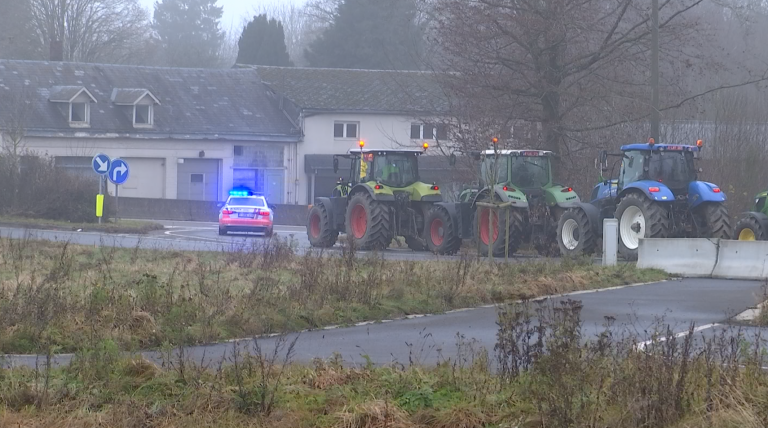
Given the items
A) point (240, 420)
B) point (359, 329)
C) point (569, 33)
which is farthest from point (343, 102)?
point (240, 420)

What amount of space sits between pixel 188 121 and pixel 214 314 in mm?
45834

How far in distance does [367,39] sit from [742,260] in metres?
54.3

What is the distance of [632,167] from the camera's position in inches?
981

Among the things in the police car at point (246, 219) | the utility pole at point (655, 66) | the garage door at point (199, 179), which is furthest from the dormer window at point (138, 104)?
the utility pole at point (655, 66)

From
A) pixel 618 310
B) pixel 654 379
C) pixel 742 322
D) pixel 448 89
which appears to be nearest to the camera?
pixel 654 379

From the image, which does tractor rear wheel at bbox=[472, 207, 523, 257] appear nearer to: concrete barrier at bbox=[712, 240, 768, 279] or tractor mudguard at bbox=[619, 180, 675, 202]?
tractor mudguard at bbox=[619, 180, 675, 202]

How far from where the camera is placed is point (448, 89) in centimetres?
3497

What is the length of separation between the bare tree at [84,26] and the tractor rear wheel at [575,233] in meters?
45.2

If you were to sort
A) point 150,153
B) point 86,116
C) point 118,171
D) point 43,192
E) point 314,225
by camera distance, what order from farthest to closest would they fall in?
point 150,153 < point 86,116 < point 43,192 < point 118,171 < point 314,225

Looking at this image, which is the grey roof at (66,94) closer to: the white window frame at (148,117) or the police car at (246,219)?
the white window frame at (148,117)

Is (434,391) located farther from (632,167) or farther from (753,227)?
(632,167)

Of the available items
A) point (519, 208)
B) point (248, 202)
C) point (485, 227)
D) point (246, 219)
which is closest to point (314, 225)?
point (246, 219)

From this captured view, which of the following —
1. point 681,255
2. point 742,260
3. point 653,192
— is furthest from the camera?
point 653,192

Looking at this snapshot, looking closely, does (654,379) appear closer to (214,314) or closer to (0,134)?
(214,314)
